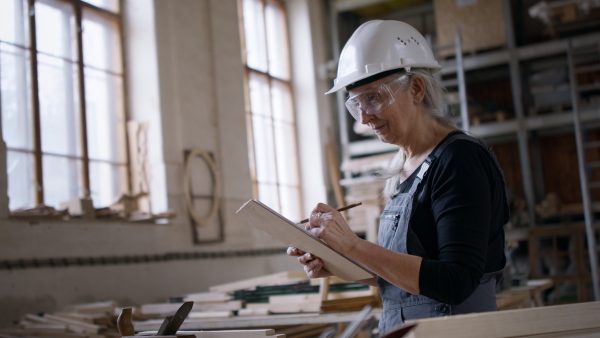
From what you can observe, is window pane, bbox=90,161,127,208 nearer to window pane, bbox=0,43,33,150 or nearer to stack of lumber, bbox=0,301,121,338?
window pane, bbox=0,43,33,150

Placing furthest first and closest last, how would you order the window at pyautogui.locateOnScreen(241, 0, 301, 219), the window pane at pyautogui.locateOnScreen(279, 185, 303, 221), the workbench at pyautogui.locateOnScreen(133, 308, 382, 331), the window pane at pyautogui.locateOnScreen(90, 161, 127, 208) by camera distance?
the window pane at pyautogui.locateOnScreen(279, 185, 303, 221) < the window at pyautogui.locateOnScreen(241, 0, 301, 219) < the window pane at pyautogui.locateOnScreen(90, 161, 127, 208) < the workbench at pyautogui.locateOnScreen(133, 308, 382, 331)

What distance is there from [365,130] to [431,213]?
7.40 metres

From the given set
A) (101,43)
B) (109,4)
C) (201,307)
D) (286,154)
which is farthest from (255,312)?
(286,154)

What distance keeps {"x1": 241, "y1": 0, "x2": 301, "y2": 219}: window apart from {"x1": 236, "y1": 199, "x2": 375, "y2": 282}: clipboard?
22.0ft

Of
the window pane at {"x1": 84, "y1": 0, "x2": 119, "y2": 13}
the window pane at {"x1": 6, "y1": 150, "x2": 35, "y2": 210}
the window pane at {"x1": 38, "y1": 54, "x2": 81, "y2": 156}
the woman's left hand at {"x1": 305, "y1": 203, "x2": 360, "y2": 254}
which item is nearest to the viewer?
the woman's left hand at {"x1": 305, "y1": 203, "x2": 360, "y2": 254}

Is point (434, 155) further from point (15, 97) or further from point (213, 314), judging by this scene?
point (15, 97)

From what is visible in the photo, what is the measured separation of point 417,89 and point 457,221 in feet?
1.90

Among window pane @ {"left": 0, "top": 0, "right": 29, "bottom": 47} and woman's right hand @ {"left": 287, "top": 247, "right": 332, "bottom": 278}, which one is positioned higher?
window pane @ {"left": 0, "top": 0, "right": 29, "bottom": 47}

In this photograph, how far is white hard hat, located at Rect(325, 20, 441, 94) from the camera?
2439 mm

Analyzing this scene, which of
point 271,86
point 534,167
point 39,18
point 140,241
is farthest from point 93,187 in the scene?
point 534,167

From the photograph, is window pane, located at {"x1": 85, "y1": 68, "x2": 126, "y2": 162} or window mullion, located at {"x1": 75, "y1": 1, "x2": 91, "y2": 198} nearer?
window mullion, located at {"x1": 75, "y1": 1, "x2": 91, "y2": 198}

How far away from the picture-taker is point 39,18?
6.22 m

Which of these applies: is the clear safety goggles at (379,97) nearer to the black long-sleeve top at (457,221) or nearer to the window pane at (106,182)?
the black long-sleeve top at (457,221)

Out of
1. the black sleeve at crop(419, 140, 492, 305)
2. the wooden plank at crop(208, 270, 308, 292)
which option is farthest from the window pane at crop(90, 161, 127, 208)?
the black sleeve at crop(419, 140, 492, 305)
